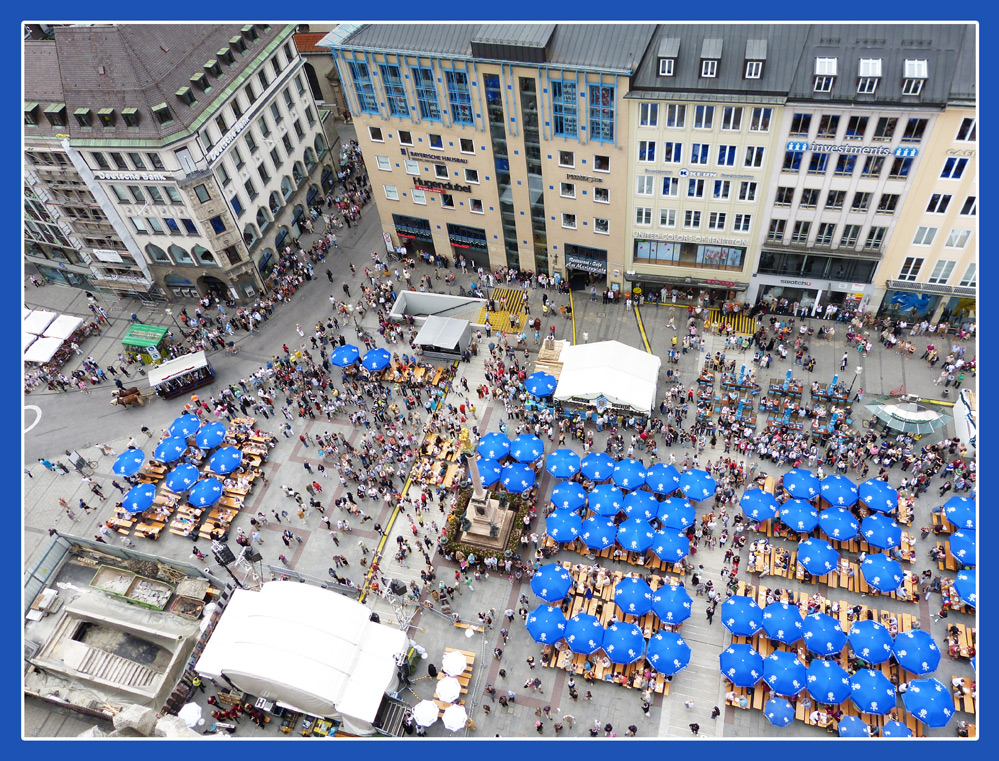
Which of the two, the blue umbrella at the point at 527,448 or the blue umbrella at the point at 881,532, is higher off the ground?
the blue umbrella at the point at 527,448

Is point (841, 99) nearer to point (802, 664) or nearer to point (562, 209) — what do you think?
point (562, 209)

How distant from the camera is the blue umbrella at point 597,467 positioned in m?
53.0

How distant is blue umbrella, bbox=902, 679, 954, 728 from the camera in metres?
40.2

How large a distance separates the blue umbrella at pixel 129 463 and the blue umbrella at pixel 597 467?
35.3m

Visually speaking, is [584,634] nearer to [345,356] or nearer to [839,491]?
[839,491]

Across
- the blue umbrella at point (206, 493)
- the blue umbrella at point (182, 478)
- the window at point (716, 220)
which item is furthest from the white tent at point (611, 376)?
the blue umbrella at point (182, 478)

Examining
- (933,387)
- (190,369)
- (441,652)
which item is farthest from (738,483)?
(190,369)

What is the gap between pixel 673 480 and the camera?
2032 inches

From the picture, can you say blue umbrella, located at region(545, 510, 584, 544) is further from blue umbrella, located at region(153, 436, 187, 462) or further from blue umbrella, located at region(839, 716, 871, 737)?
blue umbrella, located at region(153, 436, 187, 462)

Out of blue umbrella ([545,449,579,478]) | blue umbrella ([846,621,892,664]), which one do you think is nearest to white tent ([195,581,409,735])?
blue umbrella ([545,449,579,478])

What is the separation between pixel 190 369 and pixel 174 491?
12.5 meters

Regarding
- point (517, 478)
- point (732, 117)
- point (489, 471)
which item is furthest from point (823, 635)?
point (732, 117)

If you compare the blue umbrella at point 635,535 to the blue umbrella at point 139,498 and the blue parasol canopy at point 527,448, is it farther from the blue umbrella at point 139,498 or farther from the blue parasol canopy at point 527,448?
the blue umbrella at point 139,498

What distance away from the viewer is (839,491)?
49875mm
